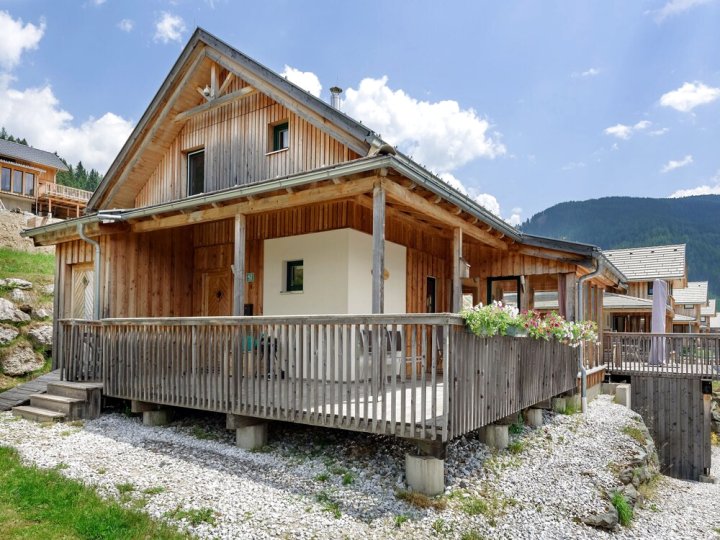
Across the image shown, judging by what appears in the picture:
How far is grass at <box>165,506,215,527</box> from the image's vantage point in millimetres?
4504

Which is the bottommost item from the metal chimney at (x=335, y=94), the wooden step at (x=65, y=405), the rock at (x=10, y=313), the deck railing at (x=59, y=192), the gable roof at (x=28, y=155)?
the wooden step at (x=65, y=405)

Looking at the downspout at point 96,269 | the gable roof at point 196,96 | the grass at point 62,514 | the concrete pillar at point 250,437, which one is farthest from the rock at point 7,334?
the concrete pillar at point 250,437

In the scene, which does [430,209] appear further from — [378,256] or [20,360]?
[20,360]

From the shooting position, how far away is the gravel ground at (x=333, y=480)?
15.2 ft

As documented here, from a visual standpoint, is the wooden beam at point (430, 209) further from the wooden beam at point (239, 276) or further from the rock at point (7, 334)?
the rock at point (7, 334)

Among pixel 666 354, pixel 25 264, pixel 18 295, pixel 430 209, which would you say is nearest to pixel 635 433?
pixel 666 354

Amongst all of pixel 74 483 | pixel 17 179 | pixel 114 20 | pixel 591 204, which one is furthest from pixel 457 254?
pixel 591 204

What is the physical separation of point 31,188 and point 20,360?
27.2 metres

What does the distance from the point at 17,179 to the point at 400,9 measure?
110ft

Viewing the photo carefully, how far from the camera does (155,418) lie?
26.0ft

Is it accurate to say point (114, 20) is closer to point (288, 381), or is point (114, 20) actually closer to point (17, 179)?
point (288, 381)

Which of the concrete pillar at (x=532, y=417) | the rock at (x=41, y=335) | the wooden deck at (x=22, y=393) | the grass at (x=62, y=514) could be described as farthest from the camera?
the rock at (x=41, y=335)

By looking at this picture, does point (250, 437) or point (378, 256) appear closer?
point (378, 256)

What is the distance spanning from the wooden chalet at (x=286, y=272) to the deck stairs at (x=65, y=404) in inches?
12.7
